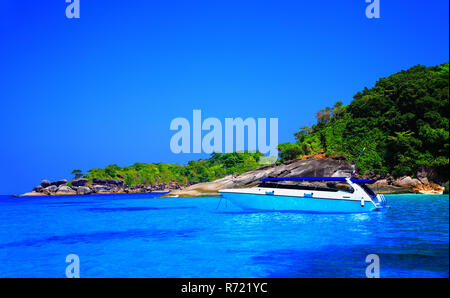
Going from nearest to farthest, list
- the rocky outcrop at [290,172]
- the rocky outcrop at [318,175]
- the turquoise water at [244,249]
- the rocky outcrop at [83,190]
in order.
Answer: the turquoise water at [244,249] → the rocky outcrop at [318,175] → the rocky outcrop at [290,172] → the rocky outcrop at [83,190]

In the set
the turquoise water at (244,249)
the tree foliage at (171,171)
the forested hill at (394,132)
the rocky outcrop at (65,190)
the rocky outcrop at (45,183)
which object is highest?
the forested hill at (394,132)

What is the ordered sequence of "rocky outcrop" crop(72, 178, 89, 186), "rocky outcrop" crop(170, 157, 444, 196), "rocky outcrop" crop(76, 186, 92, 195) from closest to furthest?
"rocky outcrop" crop(170, 157, 444, 196) < "rocky outcrop" crop(76, 186, 92, 195) < "rocky outcrop" crop(72, 178, 89, 186)

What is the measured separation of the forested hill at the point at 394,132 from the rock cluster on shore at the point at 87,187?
7610 centimetres

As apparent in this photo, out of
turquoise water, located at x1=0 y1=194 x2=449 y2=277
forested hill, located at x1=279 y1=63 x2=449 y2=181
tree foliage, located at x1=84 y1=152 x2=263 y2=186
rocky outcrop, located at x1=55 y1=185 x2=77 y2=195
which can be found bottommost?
rocky outcrop, located at x1=55 y1=185 x2=77 y2=195

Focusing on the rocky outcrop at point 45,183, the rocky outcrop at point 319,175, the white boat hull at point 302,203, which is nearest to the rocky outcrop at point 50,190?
the rocky outcrop at point 45,183

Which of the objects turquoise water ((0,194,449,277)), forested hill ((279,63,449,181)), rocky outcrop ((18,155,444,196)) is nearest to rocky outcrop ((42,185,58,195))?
rocky outcrop ((18,155,444,196))

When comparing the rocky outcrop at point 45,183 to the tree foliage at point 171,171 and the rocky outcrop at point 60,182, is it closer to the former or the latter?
the rocky outcrop at point 60,182

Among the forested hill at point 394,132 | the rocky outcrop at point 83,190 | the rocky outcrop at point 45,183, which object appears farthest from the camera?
the rocky outcrop at point 45,183

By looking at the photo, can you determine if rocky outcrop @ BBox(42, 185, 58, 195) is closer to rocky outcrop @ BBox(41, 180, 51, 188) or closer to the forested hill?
rocky outcrop @ BBox(41, 180, 51, 188)

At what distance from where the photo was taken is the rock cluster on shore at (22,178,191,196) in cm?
12838

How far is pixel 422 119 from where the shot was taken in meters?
52.8

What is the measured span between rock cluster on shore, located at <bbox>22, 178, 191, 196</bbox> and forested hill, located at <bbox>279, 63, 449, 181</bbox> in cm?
7610

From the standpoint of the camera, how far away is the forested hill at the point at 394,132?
49.7m
